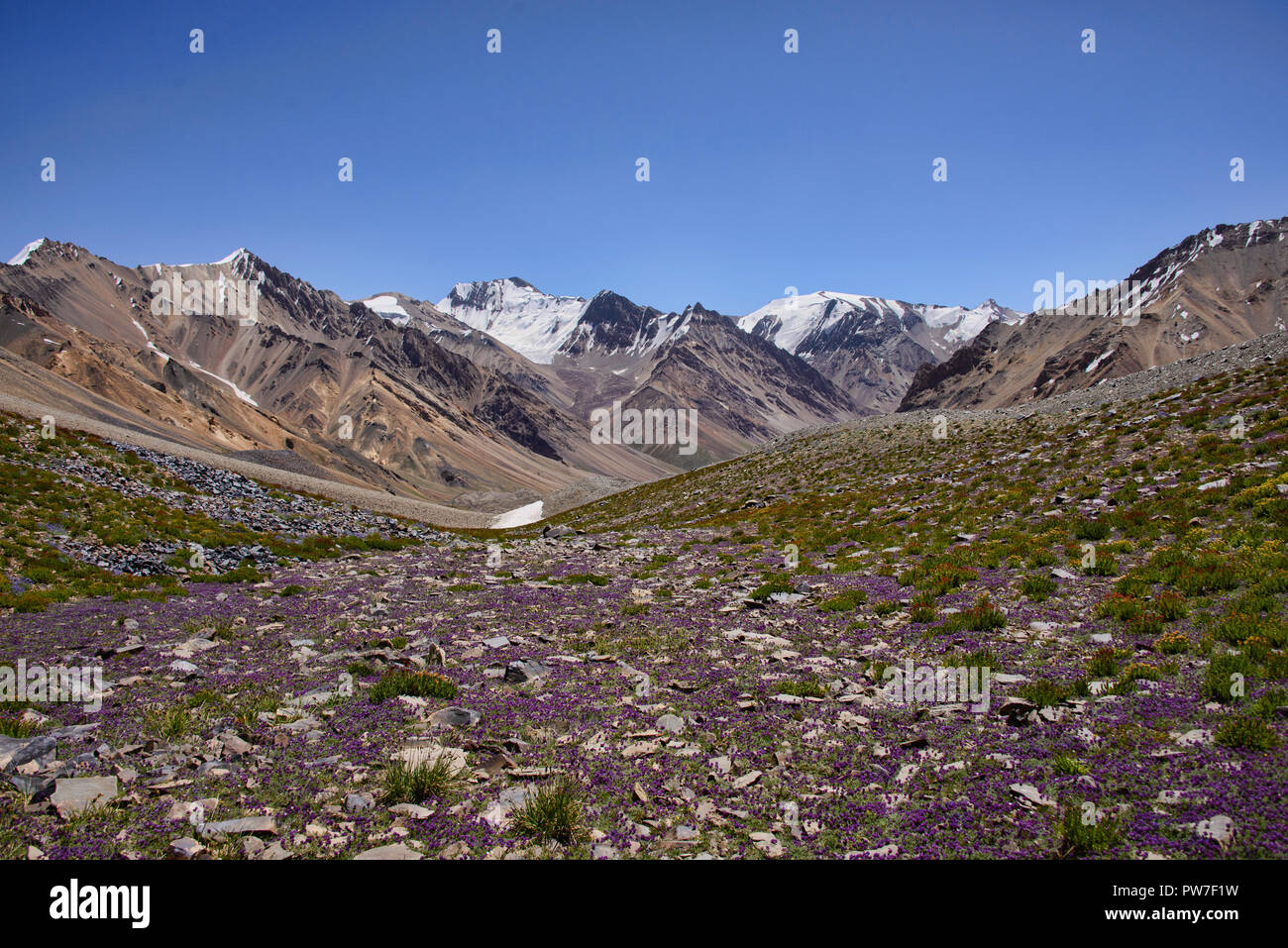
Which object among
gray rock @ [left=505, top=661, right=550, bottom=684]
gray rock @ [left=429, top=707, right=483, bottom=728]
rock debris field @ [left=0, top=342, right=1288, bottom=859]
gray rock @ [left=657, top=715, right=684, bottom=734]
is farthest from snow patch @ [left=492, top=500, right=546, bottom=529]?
gray rock @ [left=657, top=715, right=684, bottom=734]

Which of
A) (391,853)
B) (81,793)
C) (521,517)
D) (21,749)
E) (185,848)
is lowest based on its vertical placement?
(391,853)

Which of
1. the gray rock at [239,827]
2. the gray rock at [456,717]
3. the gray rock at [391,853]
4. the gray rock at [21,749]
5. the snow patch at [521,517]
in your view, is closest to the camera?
the gray rock at [391,853]

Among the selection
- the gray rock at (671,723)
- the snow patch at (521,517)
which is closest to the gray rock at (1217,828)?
the gray rock at (671,723)

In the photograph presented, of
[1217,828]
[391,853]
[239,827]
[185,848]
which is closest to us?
[1217,828]

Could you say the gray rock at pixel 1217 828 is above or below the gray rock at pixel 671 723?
above

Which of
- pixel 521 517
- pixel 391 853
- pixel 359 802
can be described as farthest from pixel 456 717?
pixel 521 517

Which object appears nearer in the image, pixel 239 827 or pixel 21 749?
pixel 239 827

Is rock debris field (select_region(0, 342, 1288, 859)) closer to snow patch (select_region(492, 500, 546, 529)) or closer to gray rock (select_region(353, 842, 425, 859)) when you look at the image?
gray rock (select_region(353, 842, 425, 859))

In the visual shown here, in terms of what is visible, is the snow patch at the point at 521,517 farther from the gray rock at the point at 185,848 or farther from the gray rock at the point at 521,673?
the gray rock at the point at 185,848

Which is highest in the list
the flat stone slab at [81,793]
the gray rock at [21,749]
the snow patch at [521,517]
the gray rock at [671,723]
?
the snow patch at [521,517]

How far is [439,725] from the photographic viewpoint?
33.0 ft

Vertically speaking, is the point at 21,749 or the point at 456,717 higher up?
the point at 21,749

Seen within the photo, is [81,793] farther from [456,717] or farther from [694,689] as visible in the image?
[694,689]
